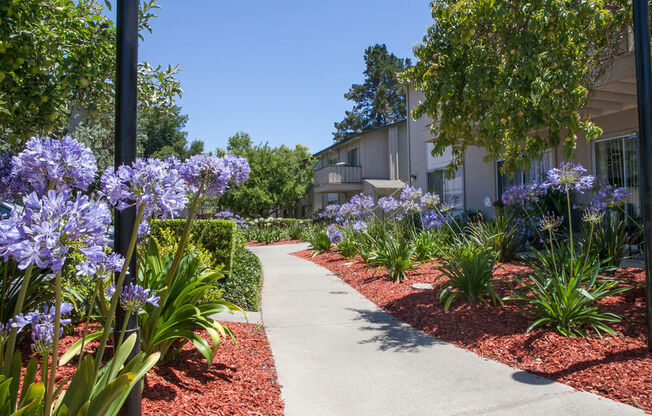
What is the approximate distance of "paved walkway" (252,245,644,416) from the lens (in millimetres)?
3178

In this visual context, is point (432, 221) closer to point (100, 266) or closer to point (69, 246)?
point (100, 266)

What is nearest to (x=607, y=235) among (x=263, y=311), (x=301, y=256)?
(x=263, y=311)

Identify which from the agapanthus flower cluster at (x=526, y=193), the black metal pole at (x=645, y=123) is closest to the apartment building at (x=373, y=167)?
the agapanthus flower cluster at (x=526, y=193)

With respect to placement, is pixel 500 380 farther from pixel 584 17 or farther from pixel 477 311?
pixel 584 17

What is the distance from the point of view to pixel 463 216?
1336 cm

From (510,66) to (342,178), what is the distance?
21.0 m

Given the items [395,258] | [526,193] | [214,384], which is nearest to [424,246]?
[395,258]

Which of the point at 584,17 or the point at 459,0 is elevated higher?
the point at 459,0

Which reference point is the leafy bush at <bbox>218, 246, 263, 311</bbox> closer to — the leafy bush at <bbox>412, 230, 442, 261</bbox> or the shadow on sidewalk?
the shadow on sidewalk

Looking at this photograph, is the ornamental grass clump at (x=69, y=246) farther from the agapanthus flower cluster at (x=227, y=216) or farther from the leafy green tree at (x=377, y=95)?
the leafy green tree at (x=377, y=95)

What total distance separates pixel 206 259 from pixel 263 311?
4.25 ft

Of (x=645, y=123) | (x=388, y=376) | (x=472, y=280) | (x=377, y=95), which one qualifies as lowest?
(x=388, y=376)

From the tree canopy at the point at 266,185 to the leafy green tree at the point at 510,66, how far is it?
73.2 feet

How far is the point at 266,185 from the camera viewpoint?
28500 millimetres
